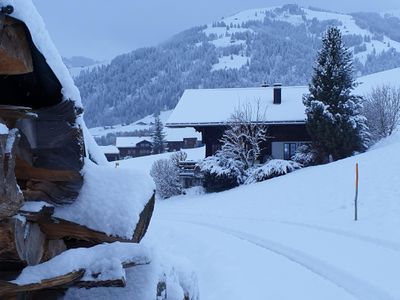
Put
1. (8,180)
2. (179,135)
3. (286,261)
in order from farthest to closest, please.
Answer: (179,135) < (286,261) < (8,180)

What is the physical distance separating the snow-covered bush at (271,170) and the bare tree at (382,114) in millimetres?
6169

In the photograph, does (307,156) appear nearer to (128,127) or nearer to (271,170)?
(271,170)

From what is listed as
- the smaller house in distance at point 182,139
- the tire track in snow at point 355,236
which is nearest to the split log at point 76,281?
the tire track in snow at point 355,236

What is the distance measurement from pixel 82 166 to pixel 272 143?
103 feet

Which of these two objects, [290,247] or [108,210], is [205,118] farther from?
[108,210]

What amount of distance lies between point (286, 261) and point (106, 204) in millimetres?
7081

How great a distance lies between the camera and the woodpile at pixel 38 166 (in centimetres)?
244

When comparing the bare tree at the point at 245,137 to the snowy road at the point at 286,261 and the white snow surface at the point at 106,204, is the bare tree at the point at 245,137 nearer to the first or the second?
the snowy road at the point at 286,261

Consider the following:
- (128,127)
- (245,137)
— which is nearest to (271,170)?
(245,137)

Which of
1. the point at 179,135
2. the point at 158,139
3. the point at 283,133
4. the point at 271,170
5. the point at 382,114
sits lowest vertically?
the point at 179,135

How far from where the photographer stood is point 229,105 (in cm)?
3703

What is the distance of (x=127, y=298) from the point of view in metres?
3.35

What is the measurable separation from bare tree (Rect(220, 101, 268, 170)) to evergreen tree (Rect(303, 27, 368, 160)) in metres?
3.75

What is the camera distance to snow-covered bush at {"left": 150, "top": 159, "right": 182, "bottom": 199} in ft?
101
